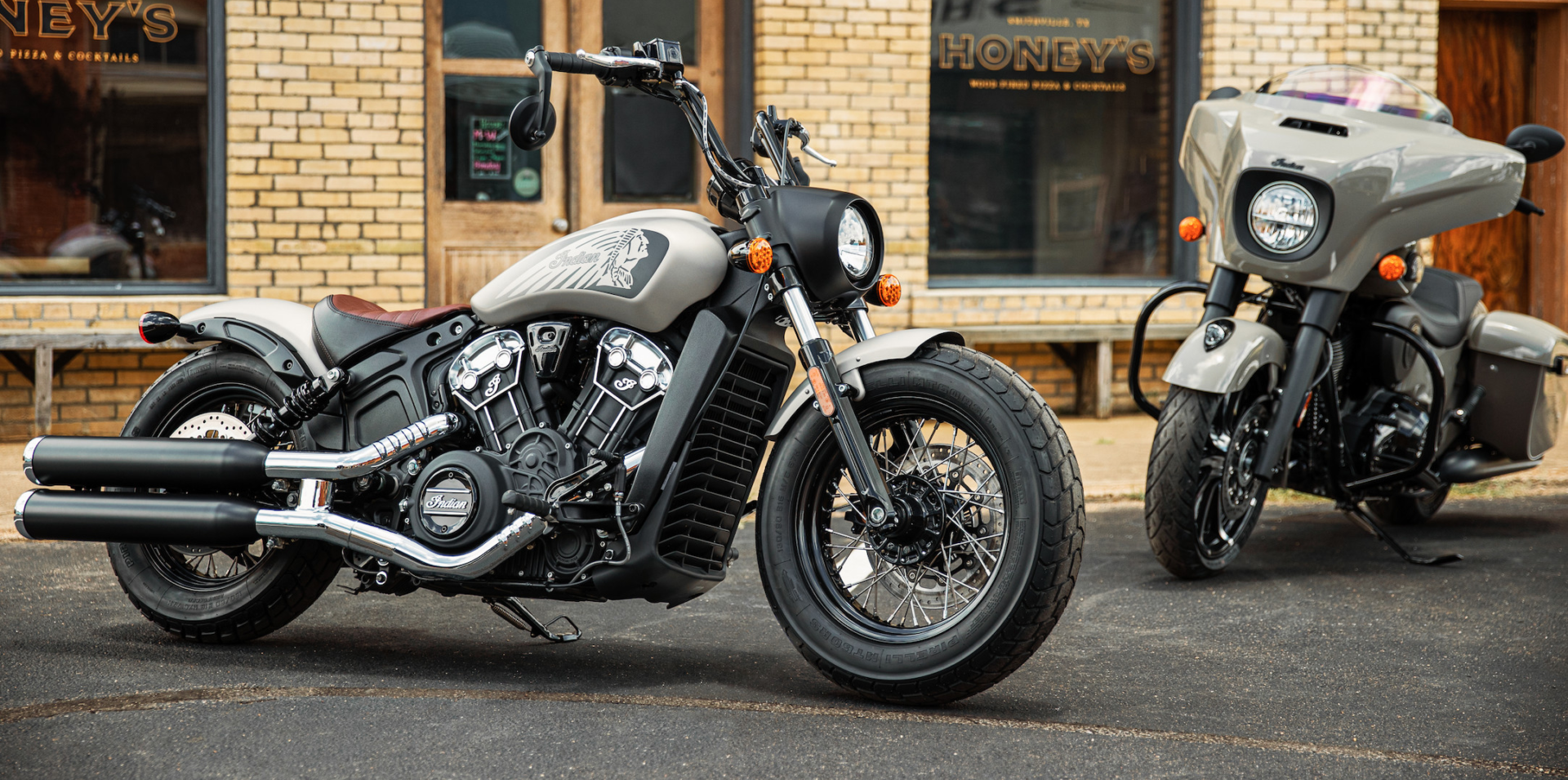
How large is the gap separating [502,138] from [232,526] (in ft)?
17.2

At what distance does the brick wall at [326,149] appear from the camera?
26.0ft

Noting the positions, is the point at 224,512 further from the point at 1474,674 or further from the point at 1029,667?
the point at 1474,674

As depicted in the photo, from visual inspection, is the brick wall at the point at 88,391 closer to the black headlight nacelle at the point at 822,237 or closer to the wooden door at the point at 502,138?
the wooden door at the point at 502,138

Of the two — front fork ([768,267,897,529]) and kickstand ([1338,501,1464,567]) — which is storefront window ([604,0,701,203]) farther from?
front fork ([768,267,897,529])

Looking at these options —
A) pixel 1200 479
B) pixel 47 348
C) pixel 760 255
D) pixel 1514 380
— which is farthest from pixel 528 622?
pixel 47 348

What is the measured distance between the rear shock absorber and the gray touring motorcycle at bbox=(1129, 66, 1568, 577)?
8.36ft

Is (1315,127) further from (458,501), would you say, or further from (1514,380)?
(458,501)

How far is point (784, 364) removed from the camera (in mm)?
3613

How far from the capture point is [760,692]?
347 centimetres

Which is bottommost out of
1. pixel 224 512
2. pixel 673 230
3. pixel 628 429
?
pixel 224 512

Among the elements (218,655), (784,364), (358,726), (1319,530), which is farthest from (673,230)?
(1319,530)

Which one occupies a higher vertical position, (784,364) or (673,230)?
(673,230)

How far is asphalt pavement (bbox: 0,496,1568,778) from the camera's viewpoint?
2936mm

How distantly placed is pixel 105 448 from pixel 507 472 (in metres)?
1.17
